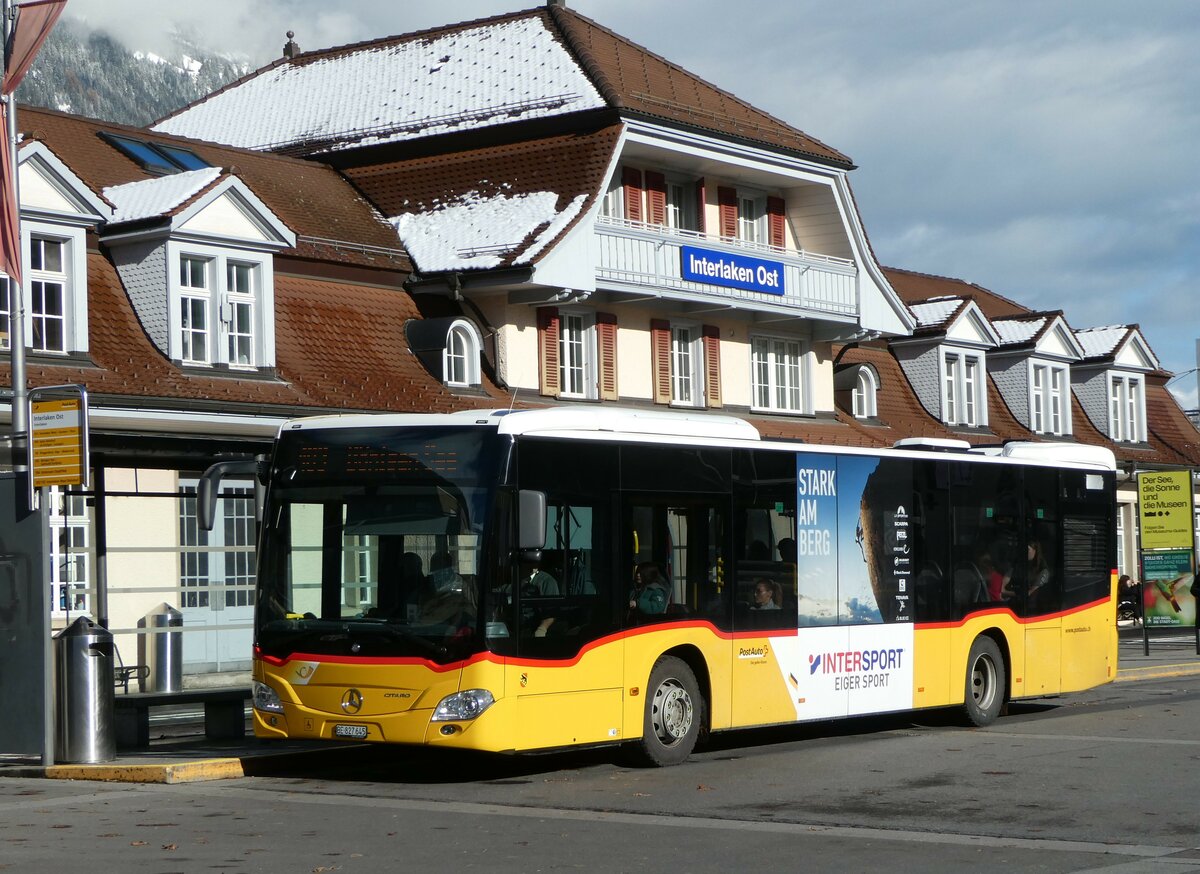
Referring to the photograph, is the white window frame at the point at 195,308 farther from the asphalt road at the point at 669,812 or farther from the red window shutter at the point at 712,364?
the red window shutter at the point at 712,364

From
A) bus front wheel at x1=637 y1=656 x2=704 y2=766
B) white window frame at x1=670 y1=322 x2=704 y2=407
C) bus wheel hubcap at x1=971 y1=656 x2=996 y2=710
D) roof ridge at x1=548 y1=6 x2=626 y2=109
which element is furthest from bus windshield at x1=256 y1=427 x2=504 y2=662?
white window frame at x1=670 y1=322 x2=704 y2=407

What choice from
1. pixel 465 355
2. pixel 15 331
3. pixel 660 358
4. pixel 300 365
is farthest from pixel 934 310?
pixel 15 331

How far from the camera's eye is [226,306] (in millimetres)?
25922

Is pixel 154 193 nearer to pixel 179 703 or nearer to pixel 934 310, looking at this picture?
pixel 179 703

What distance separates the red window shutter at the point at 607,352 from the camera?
32.2 meters

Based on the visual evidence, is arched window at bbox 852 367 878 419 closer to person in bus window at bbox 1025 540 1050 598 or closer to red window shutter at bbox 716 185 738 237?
red window shutter at bbox 716 185 738 237

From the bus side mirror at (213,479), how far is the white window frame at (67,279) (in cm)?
840

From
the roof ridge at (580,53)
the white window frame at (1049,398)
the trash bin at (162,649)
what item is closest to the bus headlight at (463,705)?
the trash bin at (162,649)

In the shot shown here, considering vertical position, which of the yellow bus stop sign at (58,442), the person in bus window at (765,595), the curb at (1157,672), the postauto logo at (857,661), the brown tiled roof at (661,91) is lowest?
the curb at (1157,672)

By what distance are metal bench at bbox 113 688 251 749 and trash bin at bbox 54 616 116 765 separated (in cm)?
149

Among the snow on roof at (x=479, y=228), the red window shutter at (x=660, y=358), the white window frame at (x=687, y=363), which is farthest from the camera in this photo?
the white window frame at (x=687, y=363)

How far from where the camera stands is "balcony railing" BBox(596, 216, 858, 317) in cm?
3127

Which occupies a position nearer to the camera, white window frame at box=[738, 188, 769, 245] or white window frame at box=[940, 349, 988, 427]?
white window frame at box=[738, 188, 769, 245]

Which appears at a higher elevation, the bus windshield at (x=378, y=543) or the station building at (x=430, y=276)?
the station building at (x=430, y=276)
